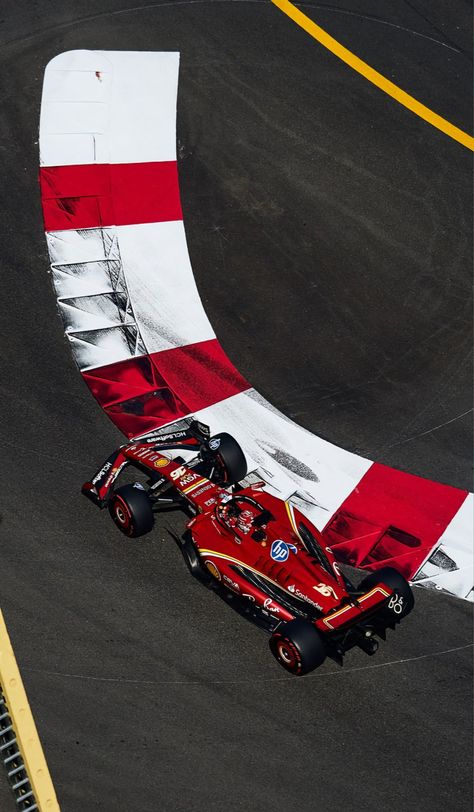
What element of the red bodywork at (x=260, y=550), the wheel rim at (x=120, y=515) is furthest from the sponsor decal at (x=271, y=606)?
the wheel rim at (x=120, y=515)

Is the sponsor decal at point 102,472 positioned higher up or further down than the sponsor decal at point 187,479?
higher up

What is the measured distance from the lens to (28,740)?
695 cm

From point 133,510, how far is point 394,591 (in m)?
2.17

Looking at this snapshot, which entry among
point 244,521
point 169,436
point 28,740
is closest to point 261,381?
point 169,436

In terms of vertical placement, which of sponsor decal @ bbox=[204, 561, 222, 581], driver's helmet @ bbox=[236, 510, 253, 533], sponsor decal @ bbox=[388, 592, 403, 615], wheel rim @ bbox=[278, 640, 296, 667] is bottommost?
wheel rim @ bbox=[278, 640, 296, 667]

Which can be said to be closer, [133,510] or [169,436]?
[133,510]

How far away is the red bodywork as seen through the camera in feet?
26.4

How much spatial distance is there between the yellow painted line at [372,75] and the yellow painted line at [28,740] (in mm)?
8560

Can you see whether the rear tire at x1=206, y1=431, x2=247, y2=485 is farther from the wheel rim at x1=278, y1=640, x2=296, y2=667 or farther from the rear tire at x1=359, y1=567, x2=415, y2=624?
the wheel rim at x1=278, y1=640, x2=296, y2=667

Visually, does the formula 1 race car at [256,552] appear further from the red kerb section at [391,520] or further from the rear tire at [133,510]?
the red kerb section at [391,520]

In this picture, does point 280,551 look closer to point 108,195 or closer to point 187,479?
point 187,479

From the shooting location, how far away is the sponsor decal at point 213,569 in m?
8.30

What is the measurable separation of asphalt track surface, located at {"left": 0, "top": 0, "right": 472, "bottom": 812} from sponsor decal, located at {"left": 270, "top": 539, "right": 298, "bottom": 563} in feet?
2.15

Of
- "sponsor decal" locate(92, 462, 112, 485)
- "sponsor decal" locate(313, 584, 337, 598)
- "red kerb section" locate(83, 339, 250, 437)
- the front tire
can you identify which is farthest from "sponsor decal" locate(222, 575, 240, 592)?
"red kerb section" locate(83, 339, 250, 437)
